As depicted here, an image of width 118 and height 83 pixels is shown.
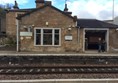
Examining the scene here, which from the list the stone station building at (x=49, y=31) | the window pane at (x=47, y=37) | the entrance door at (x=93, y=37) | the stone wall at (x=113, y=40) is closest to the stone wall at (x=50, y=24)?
the stone station building at (x=49, y=31)

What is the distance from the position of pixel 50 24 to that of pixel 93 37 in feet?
19.8

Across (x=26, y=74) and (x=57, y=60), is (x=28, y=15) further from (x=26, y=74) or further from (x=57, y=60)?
(x=26, y=74)

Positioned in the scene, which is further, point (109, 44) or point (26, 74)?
point (109, 44)

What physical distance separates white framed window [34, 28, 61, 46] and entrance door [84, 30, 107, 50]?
12.5ft

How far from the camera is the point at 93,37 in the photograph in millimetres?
32469

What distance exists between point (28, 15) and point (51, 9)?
2.60 metres

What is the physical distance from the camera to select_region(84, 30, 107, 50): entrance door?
31263 millimetres

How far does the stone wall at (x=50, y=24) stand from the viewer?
1143 inches

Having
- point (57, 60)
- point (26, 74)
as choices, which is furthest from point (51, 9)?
point (26, 74)

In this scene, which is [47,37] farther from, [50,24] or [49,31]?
[50,24]

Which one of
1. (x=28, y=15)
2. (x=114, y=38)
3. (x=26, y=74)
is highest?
(x=28, y=15)

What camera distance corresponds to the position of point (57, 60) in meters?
20.9

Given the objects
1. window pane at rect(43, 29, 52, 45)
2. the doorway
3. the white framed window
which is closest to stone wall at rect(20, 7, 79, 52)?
the white framed window

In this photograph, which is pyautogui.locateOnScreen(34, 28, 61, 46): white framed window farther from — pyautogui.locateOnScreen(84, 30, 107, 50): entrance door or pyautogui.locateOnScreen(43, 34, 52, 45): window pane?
pyautogui.locateOnScreen(84, 30, 107, 50): entrance door
